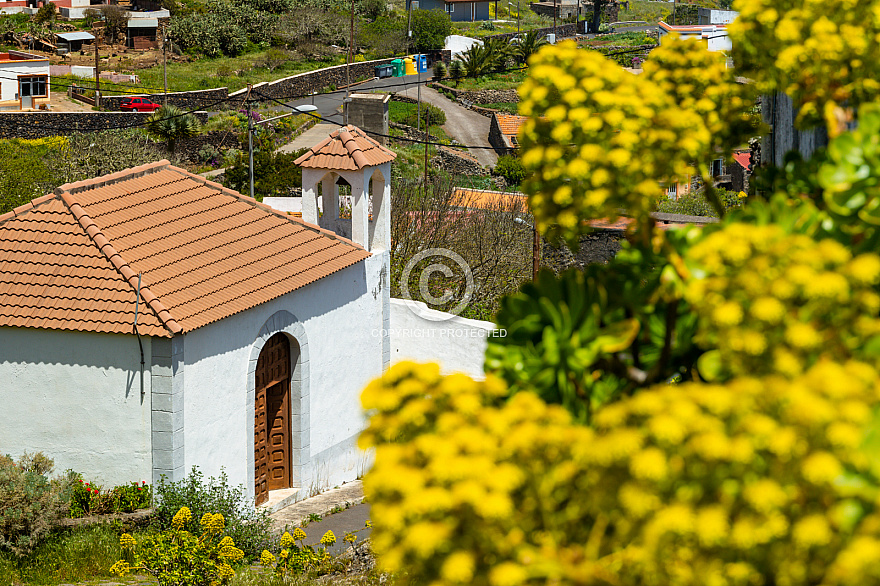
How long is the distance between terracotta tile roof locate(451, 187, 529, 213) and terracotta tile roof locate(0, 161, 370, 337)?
1406cm

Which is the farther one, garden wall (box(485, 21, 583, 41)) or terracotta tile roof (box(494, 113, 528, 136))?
garden wall (box(485, 21, 583, 41))

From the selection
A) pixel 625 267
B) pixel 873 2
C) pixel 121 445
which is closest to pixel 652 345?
pixel 625 267

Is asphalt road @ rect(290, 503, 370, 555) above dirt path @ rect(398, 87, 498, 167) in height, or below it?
below

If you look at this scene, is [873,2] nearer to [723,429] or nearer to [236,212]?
[723,429]

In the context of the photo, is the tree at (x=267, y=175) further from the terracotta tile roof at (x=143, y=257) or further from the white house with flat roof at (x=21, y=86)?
the terracotta tile roof at (x=143, y=257)

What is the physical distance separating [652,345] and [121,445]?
1041 cm

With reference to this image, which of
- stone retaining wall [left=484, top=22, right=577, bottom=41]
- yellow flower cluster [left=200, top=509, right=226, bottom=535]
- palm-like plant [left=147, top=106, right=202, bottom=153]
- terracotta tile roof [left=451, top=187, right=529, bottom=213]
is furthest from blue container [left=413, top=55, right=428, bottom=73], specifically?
yellow flower cluster [left=200, top=509, right=226, bottom=535]

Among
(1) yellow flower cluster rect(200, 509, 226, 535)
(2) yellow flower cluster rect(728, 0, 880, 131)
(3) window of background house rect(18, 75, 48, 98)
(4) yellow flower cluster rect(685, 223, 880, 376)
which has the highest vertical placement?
(2) yellow flower cluster rect(728, 0, 880, 131)

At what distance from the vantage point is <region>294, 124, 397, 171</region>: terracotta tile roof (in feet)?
54.9

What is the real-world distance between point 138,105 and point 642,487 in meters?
50.9

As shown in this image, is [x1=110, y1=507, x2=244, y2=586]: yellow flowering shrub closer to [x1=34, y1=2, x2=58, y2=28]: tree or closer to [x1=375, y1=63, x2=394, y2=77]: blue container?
[x1=375, y1=63, x2=394, y2=77]: blue container

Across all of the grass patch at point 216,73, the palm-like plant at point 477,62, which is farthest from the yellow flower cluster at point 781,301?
the palm-like plant at point 477,62

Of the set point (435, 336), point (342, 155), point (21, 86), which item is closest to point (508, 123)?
point (21, 86)

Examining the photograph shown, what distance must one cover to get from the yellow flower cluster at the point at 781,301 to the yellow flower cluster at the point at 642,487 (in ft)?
0.44
